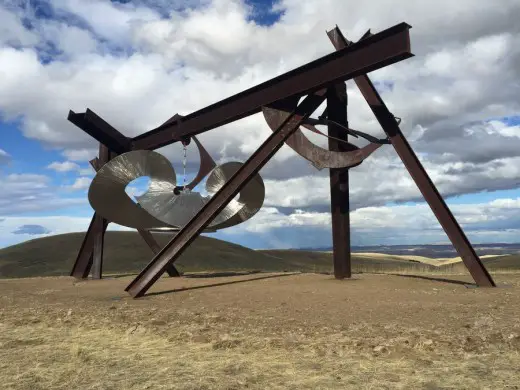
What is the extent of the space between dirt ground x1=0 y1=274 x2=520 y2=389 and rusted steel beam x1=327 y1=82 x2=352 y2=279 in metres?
1.81

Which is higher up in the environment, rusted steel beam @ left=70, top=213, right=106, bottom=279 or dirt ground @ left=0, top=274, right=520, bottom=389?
rusted steel beam @ left=70, top=213, right=106, bottom=279

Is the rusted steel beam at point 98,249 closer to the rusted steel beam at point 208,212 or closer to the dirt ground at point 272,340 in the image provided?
the dirt ground at point 272,340

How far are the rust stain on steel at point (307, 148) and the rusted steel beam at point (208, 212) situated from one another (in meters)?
0.44

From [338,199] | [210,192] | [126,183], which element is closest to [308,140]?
[338,199]

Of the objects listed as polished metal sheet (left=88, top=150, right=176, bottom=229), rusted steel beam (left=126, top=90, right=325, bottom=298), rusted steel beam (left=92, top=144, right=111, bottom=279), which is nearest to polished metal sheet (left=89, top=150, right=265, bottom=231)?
polished metal sheet (left=88, top=150, right=176, bottom=229)

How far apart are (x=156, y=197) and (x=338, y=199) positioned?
293 inches

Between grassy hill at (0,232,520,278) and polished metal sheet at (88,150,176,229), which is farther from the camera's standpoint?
grassy hill at (0,232,520,278)

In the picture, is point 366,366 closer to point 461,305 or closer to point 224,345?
point 224,345

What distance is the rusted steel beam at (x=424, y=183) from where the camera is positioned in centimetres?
1159

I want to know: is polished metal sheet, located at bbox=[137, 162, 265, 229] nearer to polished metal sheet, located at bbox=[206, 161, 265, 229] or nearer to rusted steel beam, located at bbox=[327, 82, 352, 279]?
polished metal sheet, located at bbox=[206, 161, 265, 229]

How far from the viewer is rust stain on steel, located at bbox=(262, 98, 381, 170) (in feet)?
41.2

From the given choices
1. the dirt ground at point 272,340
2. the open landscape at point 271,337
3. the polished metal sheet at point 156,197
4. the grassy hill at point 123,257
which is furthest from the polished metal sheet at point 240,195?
the grassy hill at point 123,257

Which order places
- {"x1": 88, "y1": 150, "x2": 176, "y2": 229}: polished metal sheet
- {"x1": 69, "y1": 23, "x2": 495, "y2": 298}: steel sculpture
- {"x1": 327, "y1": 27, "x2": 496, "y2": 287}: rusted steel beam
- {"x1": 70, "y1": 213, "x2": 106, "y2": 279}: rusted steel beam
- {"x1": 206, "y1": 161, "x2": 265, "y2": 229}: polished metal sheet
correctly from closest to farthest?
{"x1": 69, "y1": 23, "x2": 495, "y2": 298}: steel sculpture → {"x1": 327, "y1": 27, "x2": 496, "y2": 287}: rusted steel beam → {"x1": 88, "y1": 150, "x2": 176, "y2": 229}: polished metal sheet → {"x1": 206, "y1": 161, "x2": 265, "y2": 229}: polished metal sheet → {"x1": 70, "y1": 213, "x2": 106, "y2": 279}: rusted steel beam

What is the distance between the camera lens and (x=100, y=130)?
57.2 ft
